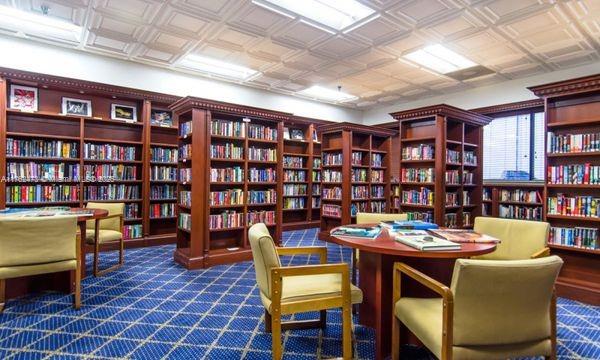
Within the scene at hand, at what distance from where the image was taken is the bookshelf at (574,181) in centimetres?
352

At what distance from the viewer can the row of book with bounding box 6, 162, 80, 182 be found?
4645 mm

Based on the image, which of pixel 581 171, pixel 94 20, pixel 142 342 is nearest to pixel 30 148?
pixel 94 20

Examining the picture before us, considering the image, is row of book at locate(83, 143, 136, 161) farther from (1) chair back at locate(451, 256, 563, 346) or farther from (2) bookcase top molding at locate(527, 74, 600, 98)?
(2) bookcase top molding at locate(527, 74, 600, 98)

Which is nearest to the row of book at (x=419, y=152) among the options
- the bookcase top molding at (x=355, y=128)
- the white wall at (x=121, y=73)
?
the bookcase top molding at (x=355, y=128)

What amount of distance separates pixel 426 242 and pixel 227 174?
11.0 ft

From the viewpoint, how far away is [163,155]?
5820 millimetres

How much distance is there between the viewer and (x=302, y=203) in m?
7.76

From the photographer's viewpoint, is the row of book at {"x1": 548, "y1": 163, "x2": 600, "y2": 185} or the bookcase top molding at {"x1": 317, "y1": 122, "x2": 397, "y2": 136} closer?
the row of book at {"x1": 548, "y1": 163, "x2": 600, "y2": 185}

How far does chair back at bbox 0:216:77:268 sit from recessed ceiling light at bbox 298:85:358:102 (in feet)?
18.2

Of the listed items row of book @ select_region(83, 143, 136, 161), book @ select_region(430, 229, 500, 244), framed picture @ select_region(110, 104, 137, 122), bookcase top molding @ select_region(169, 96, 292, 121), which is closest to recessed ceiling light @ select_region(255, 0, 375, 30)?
bookcase top molding @ select_region(169, 96, 292, 121)

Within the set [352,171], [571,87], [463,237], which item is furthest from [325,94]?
[463,237]

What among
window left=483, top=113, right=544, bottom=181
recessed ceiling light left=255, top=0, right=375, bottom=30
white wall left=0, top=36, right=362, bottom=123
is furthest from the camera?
window left=483, top=113, right=544, bottom=181

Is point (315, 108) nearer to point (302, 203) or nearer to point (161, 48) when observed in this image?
point (302, 203)

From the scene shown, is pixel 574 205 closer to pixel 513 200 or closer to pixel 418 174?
pixel 418 174
